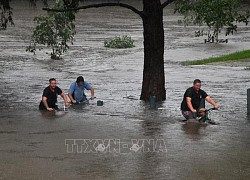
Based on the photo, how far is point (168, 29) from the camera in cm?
6141

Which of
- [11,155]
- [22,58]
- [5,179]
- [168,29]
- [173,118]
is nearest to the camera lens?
[5,179]

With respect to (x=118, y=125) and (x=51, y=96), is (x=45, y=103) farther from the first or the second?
(x=118, y=125)

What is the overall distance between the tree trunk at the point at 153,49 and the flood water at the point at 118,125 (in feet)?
1.73

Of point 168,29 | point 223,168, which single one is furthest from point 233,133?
point 168,29

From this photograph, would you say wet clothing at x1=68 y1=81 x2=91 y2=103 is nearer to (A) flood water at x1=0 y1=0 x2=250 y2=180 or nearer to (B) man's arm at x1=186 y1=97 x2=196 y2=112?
(A) flood water at x1=0 y1=0 x2=250 y2=180

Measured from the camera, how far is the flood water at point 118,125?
1440 centimetres

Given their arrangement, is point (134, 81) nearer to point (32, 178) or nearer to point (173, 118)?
point (173, 118)

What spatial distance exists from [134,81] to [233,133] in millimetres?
13318

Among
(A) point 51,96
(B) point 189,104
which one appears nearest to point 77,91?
(A) point 51,96

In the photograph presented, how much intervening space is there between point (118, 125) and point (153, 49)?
5.45 meters

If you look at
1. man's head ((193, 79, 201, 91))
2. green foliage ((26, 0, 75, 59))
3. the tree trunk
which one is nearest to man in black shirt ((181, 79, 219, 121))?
man's head ((193, 79, 201, 91))

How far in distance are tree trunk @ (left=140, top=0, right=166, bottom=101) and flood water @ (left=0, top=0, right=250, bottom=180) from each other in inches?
20.7

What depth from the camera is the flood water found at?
1440 cm

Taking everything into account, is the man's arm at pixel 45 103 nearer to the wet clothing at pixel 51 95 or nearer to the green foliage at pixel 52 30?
the wet clothing at pixel 51 95
